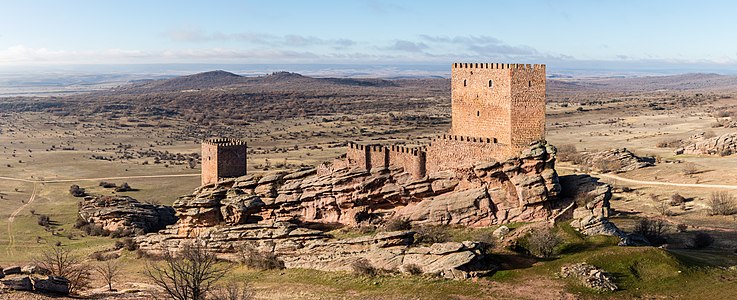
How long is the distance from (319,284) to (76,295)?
9312 millimetres

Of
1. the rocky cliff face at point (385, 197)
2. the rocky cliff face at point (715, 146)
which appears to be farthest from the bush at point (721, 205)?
the rocky cliff face at point (715, 146)

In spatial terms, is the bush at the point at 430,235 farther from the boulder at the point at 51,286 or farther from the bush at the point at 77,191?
the bush at the point at 77,191

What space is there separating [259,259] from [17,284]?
11.1m

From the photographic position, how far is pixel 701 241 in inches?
1356

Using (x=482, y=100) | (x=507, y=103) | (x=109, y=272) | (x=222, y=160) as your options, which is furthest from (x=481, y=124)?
(x=109, y=272)

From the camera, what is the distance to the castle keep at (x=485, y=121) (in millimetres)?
35438

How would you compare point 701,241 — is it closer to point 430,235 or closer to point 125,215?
point 430,235

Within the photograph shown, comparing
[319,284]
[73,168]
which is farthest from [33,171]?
[319,284]

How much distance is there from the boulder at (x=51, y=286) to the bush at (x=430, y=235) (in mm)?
14197

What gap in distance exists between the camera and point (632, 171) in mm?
59750

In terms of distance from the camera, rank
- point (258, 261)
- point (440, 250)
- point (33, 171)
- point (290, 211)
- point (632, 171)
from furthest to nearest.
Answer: point (33, 171), point (632, 171), point (290, 211), point (258, 261), point (440, 250)

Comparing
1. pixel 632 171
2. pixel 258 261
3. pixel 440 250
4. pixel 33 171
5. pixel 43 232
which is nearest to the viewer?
pixel 440 250

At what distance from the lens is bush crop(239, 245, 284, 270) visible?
34.6 meters

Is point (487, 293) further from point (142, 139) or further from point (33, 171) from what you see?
point (142, 139)
